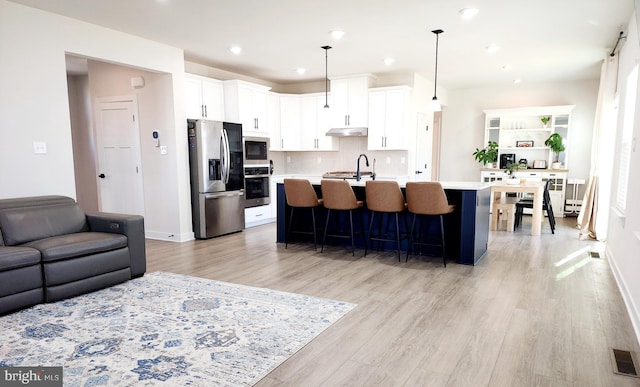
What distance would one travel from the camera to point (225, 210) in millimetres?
6016

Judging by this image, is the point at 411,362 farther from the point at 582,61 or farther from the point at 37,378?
the point at 582,61

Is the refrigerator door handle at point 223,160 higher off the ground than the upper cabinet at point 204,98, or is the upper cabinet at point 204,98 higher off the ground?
the upper cabinet at point 204,98

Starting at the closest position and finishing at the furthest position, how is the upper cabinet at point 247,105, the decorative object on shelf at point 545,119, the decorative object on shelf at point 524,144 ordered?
1. the upper cabinet at point 247,105
2. the decorative object on shelf at point 545,119
3. the decorative object on shelf at point 524,144

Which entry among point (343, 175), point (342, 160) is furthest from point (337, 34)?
point (342, 160)

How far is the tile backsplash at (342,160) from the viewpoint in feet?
23.9

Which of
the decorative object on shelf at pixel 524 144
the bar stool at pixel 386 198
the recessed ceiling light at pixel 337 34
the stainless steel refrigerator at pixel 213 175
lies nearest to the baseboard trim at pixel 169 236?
the stainless steel refrigerator at pixel 213 175

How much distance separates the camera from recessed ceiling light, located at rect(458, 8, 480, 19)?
3.87 m

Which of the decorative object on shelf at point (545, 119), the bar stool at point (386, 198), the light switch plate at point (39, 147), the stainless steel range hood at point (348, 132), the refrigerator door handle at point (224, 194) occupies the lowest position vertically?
the refrigerator door handle at point (224, 194)

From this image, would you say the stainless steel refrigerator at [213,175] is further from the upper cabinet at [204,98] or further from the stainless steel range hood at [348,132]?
the stainless steel range hood at [348,132]

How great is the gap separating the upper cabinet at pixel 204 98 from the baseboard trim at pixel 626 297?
5.61 m

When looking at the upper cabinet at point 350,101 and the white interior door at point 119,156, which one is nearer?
the white interior door at point 119,156

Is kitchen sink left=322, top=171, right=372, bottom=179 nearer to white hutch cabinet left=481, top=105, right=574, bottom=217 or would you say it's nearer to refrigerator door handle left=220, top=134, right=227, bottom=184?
refrigerator door handle left=220, top=134, right=227, bottom=184

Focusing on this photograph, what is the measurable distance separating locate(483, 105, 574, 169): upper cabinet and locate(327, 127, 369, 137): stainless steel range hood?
124 inches

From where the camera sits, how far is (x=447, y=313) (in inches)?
118
